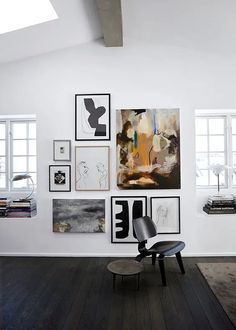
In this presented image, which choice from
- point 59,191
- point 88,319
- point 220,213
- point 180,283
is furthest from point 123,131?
point 88,319

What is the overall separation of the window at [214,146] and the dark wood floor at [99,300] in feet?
4.74

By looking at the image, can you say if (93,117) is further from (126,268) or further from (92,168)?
(126,268)

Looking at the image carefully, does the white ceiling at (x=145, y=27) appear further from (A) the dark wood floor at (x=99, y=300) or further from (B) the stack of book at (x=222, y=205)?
(A) the dark wood floor at (x=99, y=300)

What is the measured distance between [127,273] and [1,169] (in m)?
2.72

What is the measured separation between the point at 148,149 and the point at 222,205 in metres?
1.40

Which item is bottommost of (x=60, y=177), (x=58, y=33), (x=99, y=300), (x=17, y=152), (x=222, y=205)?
(x=99, y=300)

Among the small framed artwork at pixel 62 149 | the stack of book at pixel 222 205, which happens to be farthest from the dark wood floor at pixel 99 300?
the small framed artwork at pixel 62 149

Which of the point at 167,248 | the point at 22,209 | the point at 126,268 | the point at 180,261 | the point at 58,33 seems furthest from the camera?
the point at 22,209

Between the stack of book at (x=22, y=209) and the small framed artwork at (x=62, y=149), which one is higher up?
the small framed artwork at (x=62, y=149)

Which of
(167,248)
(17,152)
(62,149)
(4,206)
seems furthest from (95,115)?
(167,248)

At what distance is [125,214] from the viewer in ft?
11.8

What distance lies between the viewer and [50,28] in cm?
312

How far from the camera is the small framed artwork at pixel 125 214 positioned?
142 inches

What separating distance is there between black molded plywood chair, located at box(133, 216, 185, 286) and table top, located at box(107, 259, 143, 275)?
15 cm
